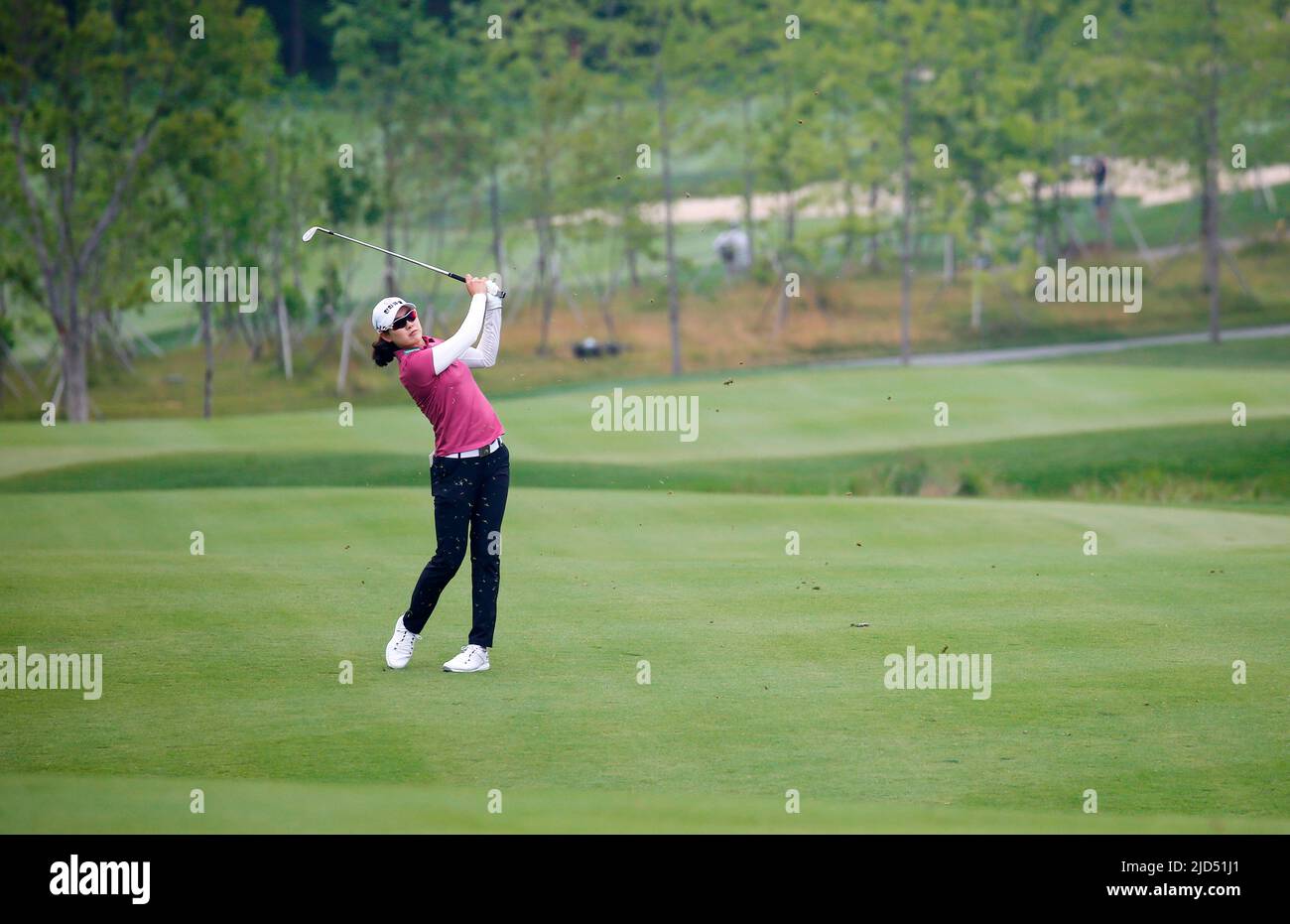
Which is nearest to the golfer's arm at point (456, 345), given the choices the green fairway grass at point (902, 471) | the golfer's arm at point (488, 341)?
the golfer's arm at point (488, 341)

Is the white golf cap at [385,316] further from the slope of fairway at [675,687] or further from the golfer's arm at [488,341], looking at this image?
the slope of fairway at [675,687]

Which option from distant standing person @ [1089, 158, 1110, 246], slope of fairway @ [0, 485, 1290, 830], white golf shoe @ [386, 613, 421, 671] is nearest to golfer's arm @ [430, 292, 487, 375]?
white golf shoe @ [386, 613, 421, 671]

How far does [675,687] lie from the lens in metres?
9.88

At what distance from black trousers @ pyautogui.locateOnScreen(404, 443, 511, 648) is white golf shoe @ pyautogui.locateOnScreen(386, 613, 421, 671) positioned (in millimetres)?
48

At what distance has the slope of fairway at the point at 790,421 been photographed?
1027 inches

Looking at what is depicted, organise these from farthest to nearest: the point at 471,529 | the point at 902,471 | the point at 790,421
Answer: the point at 790,421 < the point at 902,471 < the point at 471,529

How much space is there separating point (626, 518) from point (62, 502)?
281 inches

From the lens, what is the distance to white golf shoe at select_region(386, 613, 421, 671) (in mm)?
10461

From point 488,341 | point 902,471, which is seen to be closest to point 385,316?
point 488,341

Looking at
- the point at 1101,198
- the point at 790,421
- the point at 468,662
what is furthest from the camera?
the point at 1101,198

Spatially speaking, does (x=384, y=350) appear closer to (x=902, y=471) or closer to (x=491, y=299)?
(x=491, y=299)

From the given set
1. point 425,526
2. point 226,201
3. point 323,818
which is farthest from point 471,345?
point 226,201

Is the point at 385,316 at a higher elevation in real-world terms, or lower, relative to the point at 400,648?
higher

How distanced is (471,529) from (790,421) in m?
18.7
